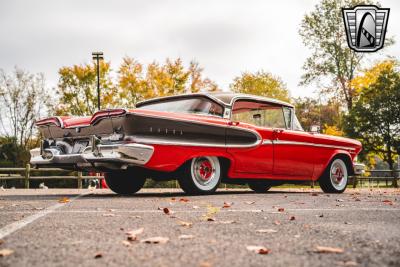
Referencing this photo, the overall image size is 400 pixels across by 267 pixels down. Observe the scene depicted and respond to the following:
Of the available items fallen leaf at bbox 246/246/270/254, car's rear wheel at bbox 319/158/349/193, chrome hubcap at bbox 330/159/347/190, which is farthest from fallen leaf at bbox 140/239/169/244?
chrome hubcap at bbox 330/159/347/190

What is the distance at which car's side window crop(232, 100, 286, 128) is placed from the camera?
8.50 meters

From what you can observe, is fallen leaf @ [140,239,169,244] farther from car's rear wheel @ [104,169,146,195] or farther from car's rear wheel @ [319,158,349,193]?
car's rear wheel @ [319,158,349,193]

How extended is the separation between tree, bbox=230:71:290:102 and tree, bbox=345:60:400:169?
960 cm

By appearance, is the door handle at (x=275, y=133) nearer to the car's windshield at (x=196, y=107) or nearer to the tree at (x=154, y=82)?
the car's windshield at (x=196, y=107)

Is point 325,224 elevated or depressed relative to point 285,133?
depressed

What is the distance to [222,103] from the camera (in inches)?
319

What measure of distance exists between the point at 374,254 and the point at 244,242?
778 mm

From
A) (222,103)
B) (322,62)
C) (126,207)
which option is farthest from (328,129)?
(126,207)

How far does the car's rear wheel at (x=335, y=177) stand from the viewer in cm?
997

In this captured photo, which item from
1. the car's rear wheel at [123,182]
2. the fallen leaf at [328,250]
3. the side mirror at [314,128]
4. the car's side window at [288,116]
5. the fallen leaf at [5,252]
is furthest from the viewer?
the side mirror at [314,128]

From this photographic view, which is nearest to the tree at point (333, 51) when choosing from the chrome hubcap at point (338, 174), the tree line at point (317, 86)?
the tree line at point (317, 86)

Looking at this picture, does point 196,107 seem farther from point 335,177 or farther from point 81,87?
point 81,87

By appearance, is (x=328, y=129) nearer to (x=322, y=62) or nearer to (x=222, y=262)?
(x=322, y=62)

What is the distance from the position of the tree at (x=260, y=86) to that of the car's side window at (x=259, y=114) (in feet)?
101
